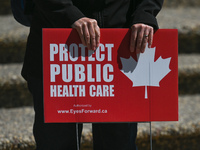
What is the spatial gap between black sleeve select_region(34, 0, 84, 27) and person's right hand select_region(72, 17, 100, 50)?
2 centimetres

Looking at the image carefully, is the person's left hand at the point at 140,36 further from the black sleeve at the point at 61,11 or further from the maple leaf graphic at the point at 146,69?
the black sleeve at the point at 61,11

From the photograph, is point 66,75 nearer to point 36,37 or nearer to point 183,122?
point 36,37

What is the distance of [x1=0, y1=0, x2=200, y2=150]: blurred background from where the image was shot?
201 cm

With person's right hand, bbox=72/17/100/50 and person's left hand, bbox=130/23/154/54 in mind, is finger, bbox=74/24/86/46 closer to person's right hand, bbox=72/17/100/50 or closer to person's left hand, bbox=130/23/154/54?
person's right hand, bbox=72/17/100/50

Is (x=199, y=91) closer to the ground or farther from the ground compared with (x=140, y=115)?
closer to the ground

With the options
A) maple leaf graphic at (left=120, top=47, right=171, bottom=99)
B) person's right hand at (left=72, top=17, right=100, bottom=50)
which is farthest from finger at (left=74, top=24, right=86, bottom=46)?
maple leaf graphic at (left=120, top=47, right=171, bottom=99)

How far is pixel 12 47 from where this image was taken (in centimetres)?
253

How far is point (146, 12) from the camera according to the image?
1.24 metres

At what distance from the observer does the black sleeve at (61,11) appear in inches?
46.5

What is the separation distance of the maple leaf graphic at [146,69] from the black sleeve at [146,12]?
9 centimetres

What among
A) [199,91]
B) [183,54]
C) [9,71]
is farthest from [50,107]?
[183,54]

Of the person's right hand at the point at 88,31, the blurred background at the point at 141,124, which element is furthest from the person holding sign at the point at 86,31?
the blurred background at the point at 141,124

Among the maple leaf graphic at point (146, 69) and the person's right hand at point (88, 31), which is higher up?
the person's right hand at point (88, 31)

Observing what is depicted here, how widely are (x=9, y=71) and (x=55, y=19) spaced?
4.16 feet
